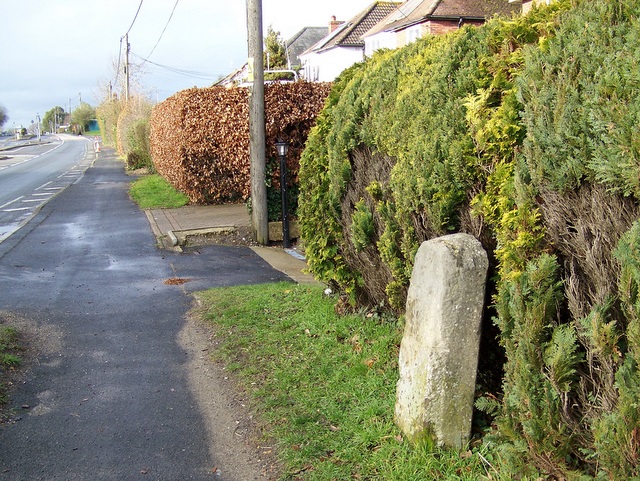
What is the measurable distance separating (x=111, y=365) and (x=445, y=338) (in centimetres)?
328

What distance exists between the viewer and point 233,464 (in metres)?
4.09

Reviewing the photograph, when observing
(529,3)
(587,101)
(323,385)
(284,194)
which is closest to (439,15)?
(529,3)

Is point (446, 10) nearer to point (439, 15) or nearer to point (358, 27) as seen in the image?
point (439, 15)

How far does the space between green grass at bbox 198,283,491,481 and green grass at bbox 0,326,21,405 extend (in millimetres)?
1693

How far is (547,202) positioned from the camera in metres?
3.25

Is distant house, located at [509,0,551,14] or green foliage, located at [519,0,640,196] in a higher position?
distant house, located at [509,0,551,14]

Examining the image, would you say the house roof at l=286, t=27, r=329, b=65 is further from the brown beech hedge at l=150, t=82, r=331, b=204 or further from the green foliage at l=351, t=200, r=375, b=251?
the green foliage at l=351, t=200, r=375, b=251

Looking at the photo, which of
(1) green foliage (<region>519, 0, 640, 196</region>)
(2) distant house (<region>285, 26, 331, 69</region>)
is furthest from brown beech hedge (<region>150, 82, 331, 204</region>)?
(2) distant house (<region>285, 26, 331, 69</region>)

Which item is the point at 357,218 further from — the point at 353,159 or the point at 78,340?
the point at 78,340

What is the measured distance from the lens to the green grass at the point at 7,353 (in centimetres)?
524

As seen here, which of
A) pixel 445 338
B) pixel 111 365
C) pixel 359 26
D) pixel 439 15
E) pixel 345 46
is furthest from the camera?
pixel 359 26

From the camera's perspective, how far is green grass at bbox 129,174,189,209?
1719 centimetres

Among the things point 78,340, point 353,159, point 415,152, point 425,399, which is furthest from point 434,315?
point 78,340

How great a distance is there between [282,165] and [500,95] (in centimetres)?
794
